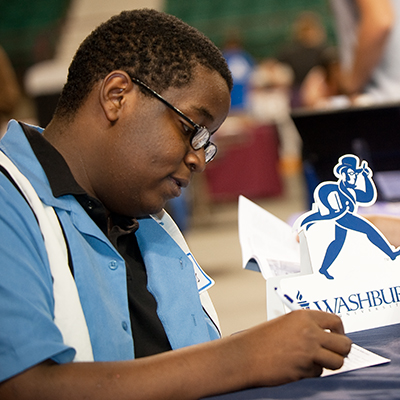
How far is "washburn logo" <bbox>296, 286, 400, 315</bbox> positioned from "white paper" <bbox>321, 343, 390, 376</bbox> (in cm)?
9

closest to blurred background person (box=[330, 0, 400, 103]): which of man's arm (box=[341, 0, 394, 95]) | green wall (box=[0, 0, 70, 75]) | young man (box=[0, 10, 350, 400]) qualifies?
man's arm (box=[341, 0, 394, 95])

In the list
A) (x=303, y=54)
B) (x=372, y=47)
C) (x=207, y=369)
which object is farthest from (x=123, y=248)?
(x=303, y=54)

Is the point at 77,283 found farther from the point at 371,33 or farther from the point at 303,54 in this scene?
the point at 303,54

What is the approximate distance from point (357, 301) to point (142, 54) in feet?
1.56

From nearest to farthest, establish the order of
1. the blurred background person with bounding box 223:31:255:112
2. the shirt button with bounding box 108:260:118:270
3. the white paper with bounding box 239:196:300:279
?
the shirt button with bounding box 108:260:118:270, the white paper with bounding box 239:196:300:279, the blurred background person with bounding box 223:31:255:112

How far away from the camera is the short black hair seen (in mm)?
773

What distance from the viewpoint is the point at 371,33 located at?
159 centimetres

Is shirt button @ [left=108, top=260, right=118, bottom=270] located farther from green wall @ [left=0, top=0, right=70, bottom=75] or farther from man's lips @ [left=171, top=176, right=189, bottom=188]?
green wall @ [left=0, top=0, right=70, bottom=75]

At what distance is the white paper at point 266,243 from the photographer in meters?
0.86

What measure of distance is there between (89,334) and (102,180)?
0.25m

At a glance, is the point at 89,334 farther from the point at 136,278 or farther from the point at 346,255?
the point at 346,255

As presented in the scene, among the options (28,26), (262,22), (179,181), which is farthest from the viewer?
(28,26)

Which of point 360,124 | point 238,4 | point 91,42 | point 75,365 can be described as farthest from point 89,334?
point 238,4

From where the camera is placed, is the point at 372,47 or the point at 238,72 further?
the point at 238,72
